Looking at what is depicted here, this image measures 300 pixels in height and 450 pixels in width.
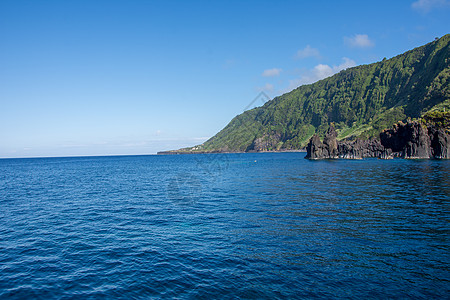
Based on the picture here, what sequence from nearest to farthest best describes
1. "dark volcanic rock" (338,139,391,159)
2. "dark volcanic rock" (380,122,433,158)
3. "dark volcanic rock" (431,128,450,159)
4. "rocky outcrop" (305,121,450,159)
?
"dark volcanic rock" (431,128,450,159), "rocky outcrop" (305,121,450,159), "dark volcanic rock" (380,122,433,158), "dark volcanic rock" (338,139,391,159)

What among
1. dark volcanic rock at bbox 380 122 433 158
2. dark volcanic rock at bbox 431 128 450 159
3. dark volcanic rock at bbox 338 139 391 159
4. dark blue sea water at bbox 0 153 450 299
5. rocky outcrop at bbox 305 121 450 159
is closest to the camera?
dark blue sea water at bbox 0 153 450 299

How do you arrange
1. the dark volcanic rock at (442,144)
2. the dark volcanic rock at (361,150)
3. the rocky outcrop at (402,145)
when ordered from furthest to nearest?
1. the dark volcanic rock at (361,150)
2. the rocky outcrop at (402,145)
3. the dark volcanic rock at (442,144)

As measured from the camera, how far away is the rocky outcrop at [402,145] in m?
135

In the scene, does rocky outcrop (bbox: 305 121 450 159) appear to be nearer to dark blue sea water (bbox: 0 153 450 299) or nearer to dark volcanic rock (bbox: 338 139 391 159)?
dark volcanic rock (bbox: 338 139 391 159)

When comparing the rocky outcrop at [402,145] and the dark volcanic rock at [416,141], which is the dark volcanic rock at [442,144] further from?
the dark volcanic rock at [416,141]

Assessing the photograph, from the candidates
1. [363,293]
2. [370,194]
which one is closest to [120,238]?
[363,293]

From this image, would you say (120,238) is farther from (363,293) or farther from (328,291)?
(363,293)

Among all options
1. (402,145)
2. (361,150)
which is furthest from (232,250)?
(361,150)

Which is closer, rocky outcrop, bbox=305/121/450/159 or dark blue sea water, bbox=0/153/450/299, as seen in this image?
dark blue sea water, bbox=0/153/450/299

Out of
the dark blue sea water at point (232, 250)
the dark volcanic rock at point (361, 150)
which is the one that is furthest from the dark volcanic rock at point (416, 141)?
the dark blue sea water at point (232, 250)

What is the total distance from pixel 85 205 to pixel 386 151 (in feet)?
558

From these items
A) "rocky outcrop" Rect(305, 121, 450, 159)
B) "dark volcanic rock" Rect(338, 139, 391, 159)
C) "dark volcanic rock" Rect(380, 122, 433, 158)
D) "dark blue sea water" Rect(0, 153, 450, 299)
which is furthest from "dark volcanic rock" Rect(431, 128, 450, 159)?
"dark blue sea water" Rect(0, 153, 450, 299)

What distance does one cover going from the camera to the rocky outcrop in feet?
444

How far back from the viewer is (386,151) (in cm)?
16088
